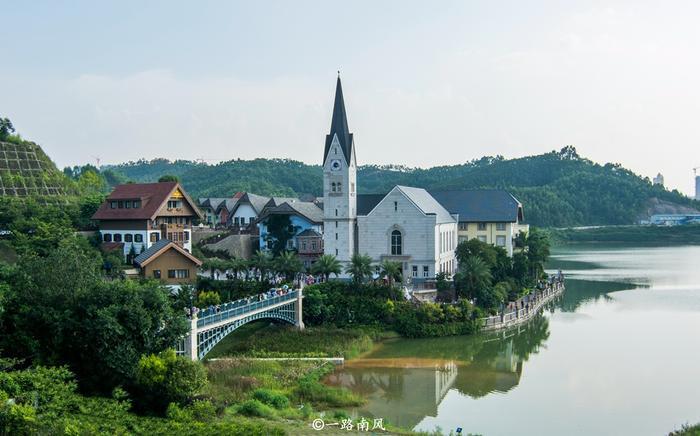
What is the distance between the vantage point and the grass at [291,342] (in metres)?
32.3

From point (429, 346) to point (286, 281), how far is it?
32.7ft

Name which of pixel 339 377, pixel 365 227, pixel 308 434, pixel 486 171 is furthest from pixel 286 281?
pixel 486 171

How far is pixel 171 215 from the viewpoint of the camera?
48312 millimetres

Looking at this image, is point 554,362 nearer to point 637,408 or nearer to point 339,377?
point 637,408

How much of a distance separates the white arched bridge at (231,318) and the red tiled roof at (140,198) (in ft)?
46.6

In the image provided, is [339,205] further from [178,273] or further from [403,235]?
[178,273]

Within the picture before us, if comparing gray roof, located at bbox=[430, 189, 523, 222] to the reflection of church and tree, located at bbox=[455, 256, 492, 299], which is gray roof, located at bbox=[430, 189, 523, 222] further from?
the reflection of church

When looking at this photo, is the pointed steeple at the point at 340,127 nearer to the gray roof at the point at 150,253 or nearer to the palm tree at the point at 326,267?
the palm tree at the point at 326,267

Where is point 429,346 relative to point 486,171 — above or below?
below

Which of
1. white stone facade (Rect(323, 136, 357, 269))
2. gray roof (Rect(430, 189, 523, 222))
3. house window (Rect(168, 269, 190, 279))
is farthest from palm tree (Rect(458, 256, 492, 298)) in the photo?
gray roof (Rect(430, 189, 523, 222))

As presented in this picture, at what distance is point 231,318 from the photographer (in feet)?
98.0

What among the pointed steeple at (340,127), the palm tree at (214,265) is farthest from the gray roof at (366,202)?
the palm tree at (214,265)

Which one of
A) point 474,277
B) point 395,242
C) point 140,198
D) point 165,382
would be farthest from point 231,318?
point 140,198

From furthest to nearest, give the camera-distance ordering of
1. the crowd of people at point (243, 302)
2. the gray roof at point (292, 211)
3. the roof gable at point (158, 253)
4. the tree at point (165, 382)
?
the gray roof at point (292, 211), the roof gable at point (158, 253), the crowd of people at point (243, 302), the tree at point (165, 382)
